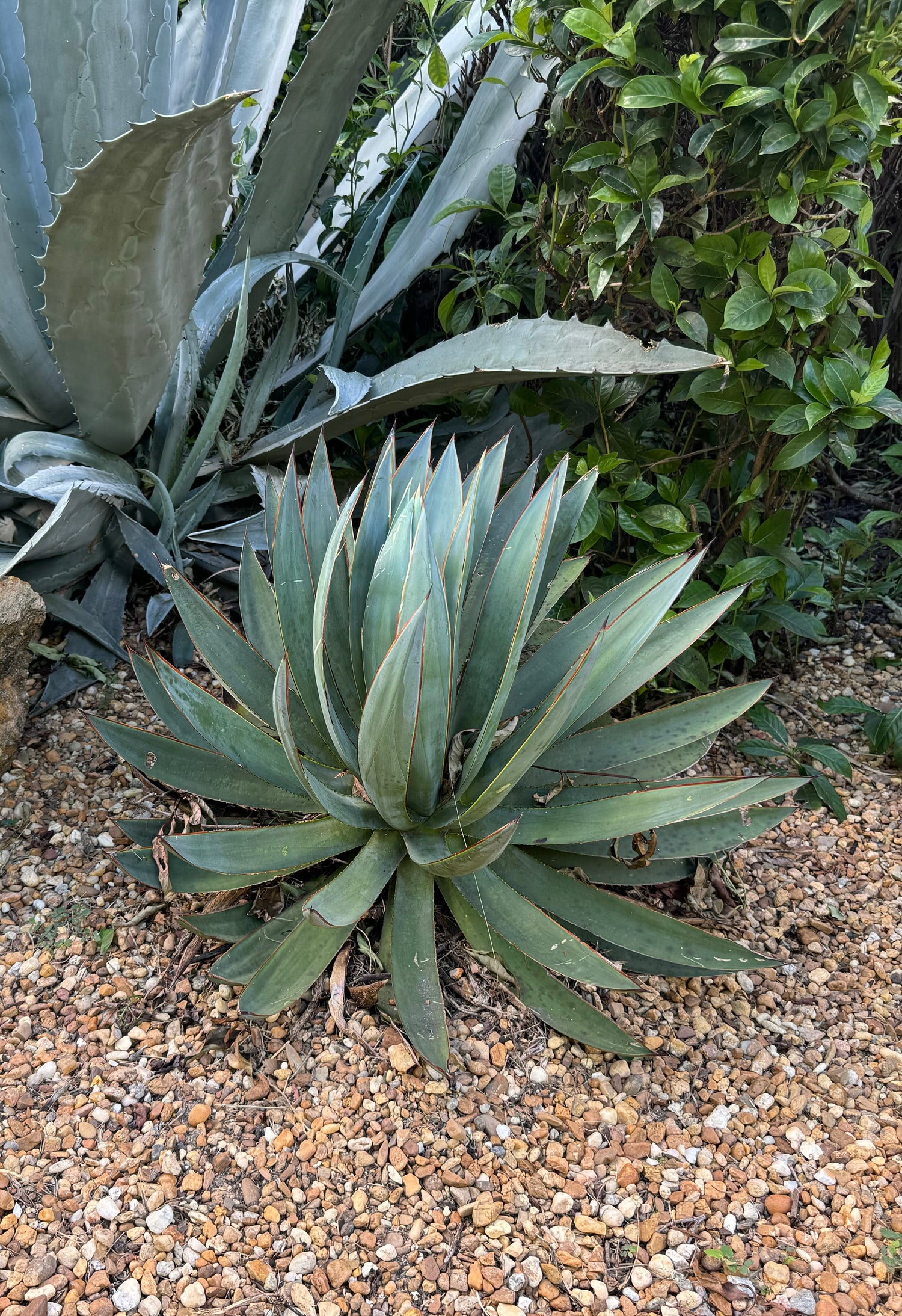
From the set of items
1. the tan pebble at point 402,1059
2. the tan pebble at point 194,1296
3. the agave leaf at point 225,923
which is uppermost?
the agave leaf at point 225,923

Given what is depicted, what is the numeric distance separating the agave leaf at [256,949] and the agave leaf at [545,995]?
233mm

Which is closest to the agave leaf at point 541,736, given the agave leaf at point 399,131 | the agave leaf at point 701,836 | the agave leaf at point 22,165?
the agave leaf at point 701,836

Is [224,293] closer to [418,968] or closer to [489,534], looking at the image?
[489,534]

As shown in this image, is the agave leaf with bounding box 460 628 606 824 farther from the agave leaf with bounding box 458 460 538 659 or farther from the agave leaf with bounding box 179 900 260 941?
the agave leaf with bounding box 179 900 260 941

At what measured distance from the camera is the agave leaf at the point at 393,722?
118 cm

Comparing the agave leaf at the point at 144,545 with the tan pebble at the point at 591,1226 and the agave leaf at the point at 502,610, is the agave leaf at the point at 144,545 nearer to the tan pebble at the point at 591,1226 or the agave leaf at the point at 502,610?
the agave leaf at the point at 502,610

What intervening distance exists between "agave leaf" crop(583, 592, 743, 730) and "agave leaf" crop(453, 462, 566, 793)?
6.3 inches

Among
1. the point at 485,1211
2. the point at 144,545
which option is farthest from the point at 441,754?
the point at 144,545

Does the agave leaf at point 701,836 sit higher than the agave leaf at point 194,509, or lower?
lower

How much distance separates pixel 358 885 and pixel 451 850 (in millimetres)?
142

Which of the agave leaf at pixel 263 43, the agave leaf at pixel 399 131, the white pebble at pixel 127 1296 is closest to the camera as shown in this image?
the white pebble at pixel 127 1296

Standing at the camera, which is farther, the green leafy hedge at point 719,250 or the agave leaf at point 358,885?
the green leafy hedge at point 719,250

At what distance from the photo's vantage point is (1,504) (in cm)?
196

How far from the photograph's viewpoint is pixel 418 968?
1.35 meters
